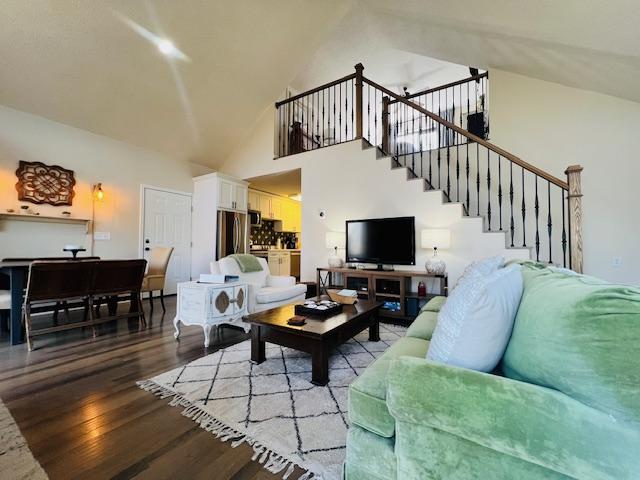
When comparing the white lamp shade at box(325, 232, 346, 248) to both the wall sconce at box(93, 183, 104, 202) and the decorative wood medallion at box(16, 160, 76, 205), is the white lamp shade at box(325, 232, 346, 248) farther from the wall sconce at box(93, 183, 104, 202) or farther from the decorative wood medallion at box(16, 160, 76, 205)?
the decorative wood medallion at box(16, 160, 76, 205)

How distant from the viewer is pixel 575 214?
9.23 feet

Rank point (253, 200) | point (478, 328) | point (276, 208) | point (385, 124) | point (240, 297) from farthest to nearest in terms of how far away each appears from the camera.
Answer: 1. point (276, 208)
2. point (253, 200)
3. point (385, 124)
4. point (240, 297)
5. point (478, 328)

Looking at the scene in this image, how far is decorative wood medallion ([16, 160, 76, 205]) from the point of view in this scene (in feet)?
12.9

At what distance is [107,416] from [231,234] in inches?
172

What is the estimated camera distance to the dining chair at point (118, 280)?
10.3ft

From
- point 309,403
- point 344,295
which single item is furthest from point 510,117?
point 309,403

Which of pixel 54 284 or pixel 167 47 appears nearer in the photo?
pixel 54 284

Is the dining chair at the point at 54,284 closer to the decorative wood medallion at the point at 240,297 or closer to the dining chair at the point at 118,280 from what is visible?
the dining chair at the point at 118,280

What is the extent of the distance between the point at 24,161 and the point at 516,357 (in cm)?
579

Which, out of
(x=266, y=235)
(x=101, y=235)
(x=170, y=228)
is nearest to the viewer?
(x=101, y=235)

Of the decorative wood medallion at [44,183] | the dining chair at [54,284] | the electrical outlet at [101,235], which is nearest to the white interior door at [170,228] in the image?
the electrical outlet at [101,235]

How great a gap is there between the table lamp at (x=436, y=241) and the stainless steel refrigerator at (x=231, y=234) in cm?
371

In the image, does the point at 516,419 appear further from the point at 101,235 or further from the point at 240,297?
the point at 101,235

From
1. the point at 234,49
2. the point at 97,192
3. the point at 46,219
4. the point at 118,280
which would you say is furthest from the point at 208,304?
the point at 234,49
